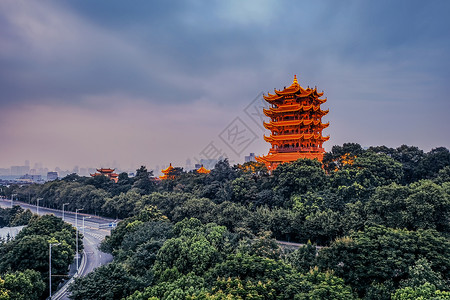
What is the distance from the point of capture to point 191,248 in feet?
Answer: 58.4

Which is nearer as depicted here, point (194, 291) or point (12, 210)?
point (194, 291)

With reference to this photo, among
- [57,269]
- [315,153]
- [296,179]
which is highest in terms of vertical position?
[315,153]

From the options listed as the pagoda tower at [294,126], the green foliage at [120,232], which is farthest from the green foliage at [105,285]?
the pagoda tower at [294,126]

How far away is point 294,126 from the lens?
3675 centimetres

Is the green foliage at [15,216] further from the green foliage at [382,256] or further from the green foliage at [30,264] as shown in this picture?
the green foliage at [382,256]

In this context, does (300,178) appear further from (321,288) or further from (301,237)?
(321,288)

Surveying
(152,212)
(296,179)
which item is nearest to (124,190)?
(152,212)

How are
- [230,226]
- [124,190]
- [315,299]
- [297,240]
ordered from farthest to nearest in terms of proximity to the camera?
1. [124,190]
2. [230,226]
3. [297,240]
4. [315,299]

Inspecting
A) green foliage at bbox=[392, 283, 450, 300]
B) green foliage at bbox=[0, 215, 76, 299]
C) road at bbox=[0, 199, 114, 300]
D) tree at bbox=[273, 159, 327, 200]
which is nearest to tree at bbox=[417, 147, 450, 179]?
tree at bbox=[273, 159, 327, 200]

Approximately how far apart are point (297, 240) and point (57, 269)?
57.0 feet

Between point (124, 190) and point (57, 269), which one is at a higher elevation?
point (124, 190)

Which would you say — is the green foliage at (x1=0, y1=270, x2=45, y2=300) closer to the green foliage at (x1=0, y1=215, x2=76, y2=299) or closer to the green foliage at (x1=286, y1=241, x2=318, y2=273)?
the green foliage at (x1=0, y1=215, x2=76, y2=299)

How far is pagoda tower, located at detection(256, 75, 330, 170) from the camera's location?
35.8m

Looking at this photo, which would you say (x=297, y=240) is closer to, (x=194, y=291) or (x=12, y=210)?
(x=194, y=291)
